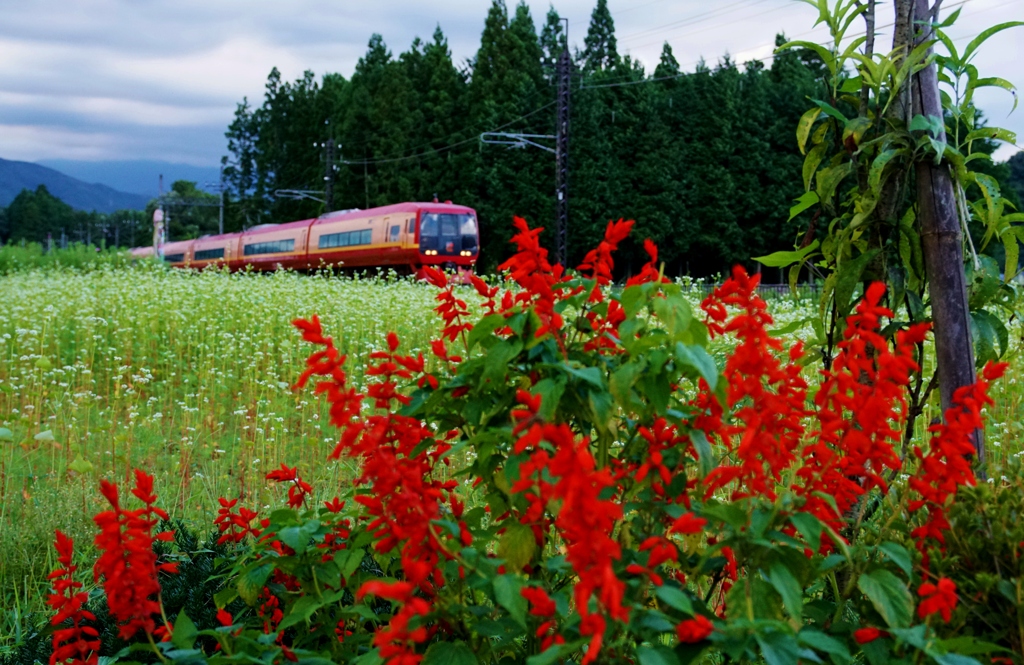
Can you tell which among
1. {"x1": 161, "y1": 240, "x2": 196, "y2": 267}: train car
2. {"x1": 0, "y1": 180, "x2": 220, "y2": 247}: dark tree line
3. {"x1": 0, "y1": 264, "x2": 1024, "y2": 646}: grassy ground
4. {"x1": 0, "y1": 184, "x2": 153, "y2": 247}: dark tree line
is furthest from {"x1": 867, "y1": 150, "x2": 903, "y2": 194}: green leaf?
{"x1": 0, "y1": 184, "x2": 153, "y2": 247}: dark tree line

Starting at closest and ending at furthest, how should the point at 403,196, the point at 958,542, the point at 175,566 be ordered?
the point at 958,542, the point at 175,566, the point at 403,196

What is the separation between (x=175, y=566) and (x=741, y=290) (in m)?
1.33

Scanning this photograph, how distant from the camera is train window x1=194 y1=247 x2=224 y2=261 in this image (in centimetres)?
3384

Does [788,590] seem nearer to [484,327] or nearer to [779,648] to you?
[779,648]

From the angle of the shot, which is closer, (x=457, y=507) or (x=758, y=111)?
(x=457, y=507)

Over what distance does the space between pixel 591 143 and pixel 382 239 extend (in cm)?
1254

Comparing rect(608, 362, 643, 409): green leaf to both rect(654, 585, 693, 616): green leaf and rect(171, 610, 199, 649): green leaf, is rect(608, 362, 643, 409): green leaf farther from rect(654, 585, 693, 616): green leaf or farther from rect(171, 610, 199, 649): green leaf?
rect(171, 610, 199, 649): green leaf

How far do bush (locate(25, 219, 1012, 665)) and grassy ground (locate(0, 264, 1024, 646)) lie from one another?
595 mm

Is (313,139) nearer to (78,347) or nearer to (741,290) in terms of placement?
(78,347)

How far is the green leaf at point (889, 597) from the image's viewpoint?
1249 mm

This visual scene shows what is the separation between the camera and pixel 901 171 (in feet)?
7.47

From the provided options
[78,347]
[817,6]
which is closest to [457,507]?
[817,6]

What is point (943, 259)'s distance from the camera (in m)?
2.21

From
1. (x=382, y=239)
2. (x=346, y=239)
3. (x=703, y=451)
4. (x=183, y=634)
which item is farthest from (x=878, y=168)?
(x=346, y=239)
